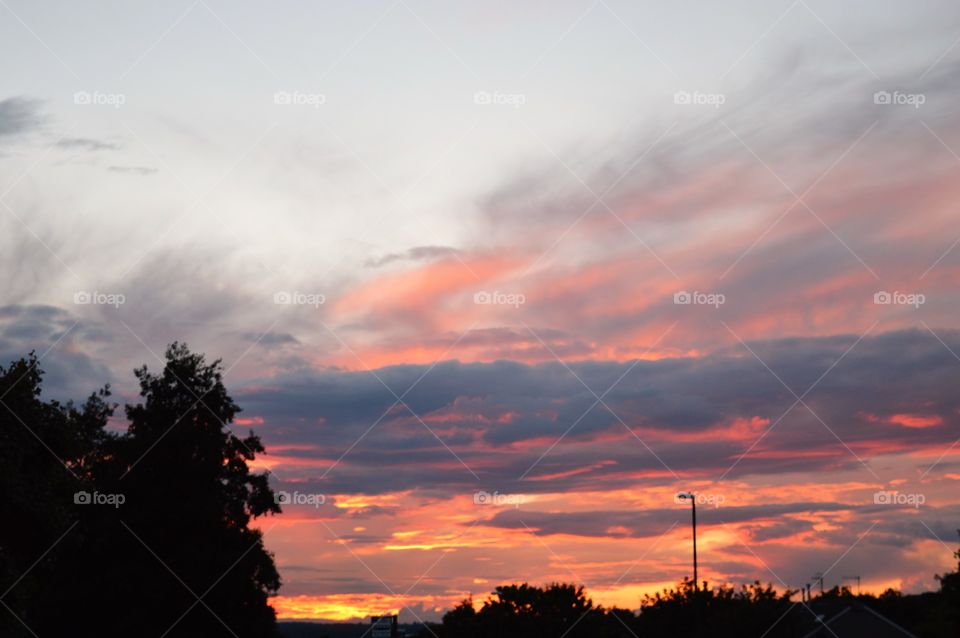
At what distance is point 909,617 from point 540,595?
34.5m

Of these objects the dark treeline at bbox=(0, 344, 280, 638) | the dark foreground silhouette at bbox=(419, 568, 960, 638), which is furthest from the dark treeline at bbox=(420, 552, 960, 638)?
the dark treeline at bbox=(0, 344, 280, 638)

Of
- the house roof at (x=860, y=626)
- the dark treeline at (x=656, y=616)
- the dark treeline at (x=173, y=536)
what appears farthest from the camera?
the house roof at (x=860, y=626)

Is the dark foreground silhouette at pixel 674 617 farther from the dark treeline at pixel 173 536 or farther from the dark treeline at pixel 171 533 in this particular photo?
the dark treeline at pixel 171 533

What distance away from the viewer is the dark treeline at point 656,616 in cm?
6331

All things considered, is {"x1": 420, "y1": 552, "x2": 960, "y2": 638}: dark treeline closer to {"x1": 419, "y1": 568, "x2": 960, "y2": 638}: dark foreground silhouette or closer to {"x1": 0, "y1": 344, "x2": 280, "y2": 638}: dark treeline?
{"x1": 419, "y1": 568, "x2": 960, "y2": 638}: dark foreground silhouette

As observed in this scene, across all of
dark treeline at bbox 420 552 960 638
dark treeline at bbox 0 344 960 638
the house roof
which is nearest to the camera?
dark treeline at bbox 0 344 960 638

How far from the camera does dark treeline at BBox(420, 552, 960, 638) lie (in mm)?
63312

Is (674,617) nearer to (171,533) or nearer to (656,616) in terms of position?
(656,616)

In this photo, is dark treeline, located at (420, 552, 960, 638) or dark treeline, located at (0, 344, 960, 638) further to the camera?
dark treeline, located at (420, 552, 960, 638)

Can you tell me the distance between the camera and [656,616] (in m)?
75.6

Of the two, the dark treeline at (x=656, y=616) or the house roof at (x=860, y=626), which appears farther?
the house roof at (x=860, y=626)

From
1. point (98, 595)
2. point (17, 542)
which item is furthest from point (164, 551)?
point (17, 542)

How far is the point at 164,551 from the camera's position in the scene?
49.9 metres

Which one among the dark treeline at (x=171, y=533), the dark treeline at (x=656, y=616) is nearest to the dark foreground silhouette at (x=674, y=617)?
the dark treeline at (x=656, y=616)
